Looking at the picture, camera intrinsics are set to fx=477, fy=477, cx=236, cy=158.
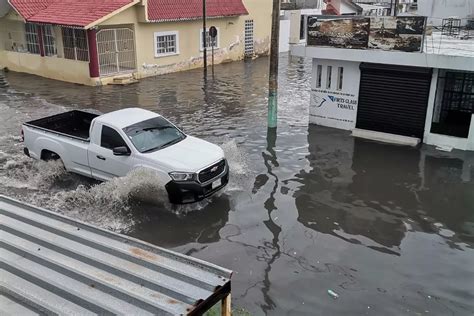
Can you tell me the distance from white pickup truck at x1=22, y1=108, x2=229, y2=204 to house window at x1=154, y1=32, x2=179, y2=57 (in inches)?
582

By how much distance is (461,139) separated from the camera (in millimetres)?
13523

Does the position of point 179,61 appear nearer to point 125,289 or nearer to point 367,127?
point 367,127

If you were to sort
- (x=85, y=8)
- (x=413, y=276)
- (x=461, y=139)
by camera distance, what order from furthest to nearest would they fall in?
(x=85, y=8)
(x=461, y=139)
(x=413, y=276)

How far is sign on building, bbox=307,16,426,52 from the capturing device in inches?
533

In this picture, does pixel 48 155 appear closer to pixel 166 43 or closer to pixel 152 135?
pixel 152 135

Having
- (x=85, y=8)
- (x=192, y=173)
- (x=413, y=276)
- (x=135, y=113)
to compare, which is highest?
(x=85, y=8)

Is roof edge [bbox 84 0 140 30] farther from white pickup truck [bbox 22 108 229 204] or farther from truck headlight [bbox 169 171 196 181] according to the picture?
truck headlight [bbox 169 171 196 181]

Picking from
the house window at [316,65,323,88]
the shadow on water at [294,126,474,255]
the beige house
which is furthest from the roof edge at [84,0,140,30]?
the shadow on water at [294,126,474,255]

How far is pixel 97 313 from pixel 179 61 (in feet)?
81.0

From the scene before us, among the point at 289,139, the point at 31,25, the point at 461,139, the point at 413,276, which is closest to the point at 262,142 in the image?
the point at 289,139

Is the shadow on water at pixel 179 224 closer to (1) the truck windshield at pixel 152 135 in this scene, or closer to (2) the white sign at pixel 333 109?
(1) the truck windshield at pixel 152 135

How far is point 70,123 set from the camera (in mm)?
12695

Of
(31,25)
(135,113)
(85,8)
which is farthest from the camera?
(31,25)

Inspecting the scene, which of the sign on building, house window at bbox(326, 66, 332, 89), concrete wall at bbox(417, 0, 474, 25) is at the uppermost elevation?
concrete wall at bbox(417, 0, 474, 25)
